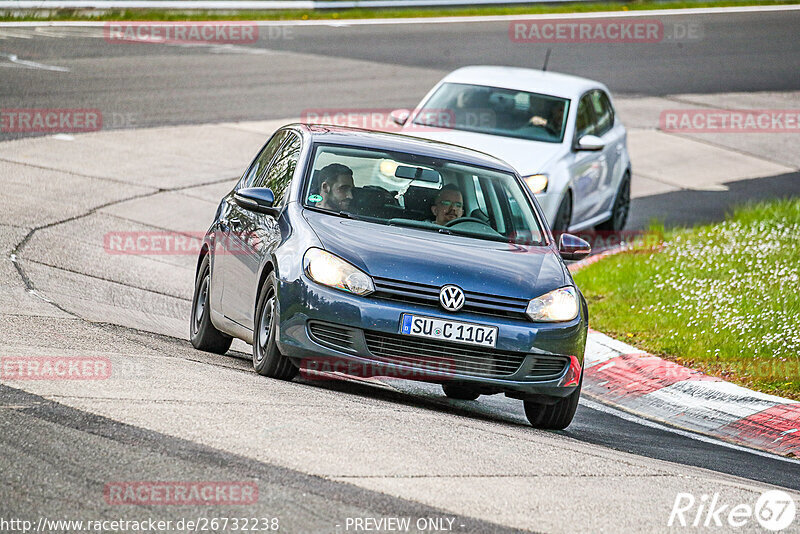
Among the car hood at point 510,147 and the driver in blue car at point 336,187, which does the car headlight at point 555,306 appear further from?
the car hood at point 510,147

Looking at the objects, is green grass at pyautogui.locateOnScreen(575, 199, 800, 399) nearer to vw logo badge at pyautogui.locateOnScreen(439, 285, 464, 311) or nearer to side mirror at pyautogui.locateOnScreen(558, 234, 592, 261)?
side mirror at pyautogui.locateOnScreen(558, 234, 592, 261)

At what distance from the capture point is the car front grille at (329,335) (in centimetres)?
741

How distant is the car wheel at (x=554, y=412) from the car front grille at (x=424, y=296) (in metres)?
0.85

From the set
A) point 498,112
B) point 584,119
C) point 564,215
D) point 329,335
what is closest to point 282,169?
point 329,335

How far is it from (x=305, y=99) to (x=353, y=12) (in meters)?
12.0

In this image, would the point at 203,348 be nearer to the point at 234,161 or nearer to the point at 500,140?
the point at 500,140

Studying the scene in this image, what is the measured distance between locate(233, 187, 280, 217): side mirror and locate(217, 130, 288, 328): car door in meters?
0.38

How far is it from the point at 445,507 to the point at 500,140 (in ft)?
29.6

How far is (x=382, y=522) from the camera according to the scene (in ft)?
16.9

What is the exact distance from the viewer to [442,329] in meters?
7.35

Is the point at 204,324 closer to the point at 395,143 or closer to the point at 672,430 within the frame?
the point at 395,143

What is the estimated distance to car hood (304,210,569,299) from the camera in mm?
7477

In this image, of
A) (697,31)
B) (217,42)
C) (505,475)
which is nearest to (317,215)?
(505,475)

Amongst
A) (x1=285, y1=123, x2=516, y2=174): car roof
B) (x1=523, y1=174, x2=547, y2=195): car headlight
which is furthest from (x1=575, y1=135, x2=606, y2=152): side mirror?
(x1=285, y1=123, x2=516, y2=174): car roof
